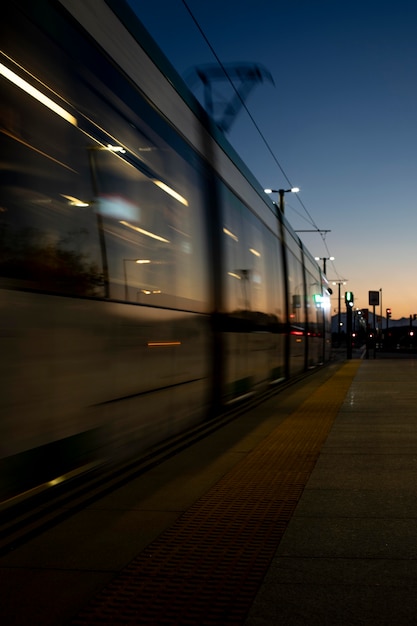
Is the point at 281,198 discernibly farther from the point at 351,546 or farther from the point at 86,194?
the point at 351,546

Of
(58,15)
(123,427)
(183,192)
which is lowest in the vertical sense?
(123,427)

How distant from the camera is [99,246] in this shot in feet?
19.9

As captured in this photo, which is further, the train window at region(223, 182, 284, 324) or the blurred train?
the train window at region(223, 182, 284, 324)

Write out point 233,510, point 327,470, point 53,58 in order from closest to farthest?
1. point 53,58
2. point 233,510
3. point 327,470

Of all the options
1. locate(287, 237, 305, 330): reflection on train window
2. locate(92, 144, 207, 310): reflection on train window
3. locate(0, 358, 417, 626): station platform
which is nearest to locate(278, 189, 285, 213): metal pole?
locate(287, 237, 305, 330): reflection on train window

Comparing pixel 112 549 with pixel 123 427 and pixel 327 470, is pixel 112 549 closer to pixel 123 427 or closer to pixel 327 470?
pixel 123 427

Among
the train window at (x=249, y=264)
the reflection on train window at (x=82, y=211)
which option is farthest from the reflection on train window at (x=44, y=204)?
the train window at (x=249, y=264)

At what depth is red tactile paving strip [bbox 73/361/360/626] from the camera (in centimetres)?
390

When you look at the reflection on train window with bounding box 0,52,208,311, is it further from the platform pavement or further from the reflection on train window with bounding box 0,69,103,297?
the platform pavement

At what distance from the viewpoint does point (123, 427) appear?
6.67 m

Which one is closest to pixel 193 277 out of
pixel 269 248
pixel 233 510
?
pixel 233 510

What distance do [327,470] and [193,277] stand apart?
2591mm

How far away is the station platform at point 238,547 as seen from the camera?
390cm

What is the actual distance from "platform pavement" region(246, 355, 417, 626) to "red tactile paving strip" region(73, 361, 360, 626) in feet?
0.37
